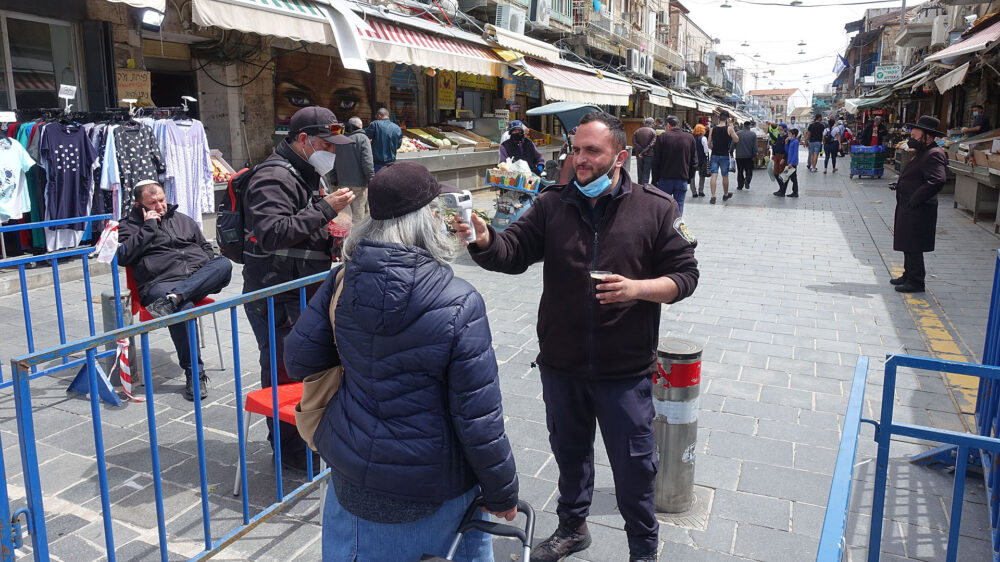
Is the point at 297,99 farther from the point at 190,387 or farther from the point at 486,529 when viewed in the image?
the point at 486,529

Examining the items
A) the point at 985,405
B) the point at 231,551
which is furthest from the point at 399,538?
the point at 985,405

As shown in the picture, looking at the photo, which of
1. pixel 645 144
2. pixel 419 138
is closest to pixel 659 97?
pixel 419 138

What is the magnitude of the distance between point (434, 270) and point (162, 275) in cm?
354

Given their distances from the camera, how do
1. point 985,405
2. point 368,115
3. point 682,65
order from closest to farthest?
point 985,405, point 368,115, point 682,65

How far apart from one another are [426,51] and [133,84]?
14.5 ft

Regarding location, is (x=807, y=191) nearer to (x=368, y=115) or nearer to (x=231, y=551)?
(x=368, y=115)

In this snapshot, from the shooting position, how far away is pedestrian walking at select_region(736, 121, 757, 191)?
54.5ft

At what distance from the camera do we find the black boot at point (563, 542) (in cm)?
298

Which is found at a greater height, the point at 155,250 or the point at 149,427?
the point at 155,250

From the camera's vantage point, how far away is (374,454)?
1906 millimetres

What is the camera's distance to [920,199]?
7309mm

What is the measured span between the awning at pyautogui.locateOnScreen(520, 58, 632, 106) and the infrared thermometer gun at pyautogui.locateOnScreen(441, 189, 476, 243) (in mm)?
12761

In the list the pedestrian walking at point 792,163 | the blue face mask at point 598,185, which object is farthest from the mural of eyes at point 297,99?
the pedestrian walking at point 792,163

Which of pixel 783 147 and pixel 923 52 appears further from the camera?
pixel 923 52
